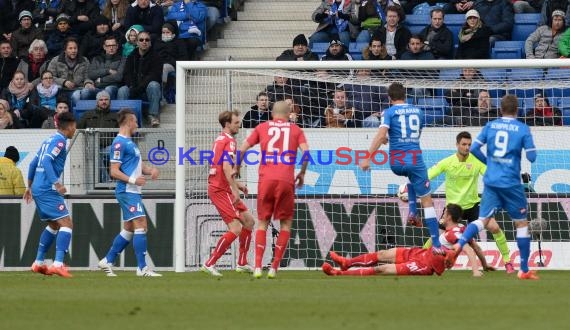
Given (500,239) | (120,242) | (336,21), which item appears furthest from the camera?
(336,21)

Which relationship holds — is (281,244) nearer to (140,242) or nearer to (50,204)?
(140,242)

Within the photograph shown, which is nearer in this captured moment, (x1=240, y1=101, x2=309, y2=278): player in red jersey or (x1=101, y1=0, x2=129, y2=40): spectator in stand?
(x1=240, y1=101, x2=309, y2=278): player in red jersey

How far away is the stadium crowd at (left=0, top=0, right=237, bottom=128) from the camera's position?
24609mm

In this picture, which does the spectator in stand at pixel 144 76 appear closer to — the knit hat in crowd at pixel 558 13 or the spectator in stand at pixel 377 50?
the spectator in stand at pixel 377 50

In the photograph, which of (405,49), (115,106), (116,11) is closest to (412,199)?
(405,49)

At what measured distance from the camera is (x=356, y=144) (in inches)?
808

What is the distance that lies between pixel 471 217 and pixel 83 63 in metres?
9.63

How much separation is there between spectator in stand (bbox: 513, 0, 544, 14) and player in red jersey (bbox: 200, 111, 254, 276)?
8869 mm

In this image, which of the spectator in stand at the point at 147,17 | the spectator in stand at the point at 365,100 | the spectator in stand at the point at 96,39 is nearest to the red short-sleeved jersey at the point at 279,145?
the spectator in stand at the point at 365,100

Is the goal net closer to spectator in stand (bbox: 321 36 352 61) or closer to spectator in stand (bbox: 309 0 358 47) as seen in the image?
spectator in stand (bbox: 321 36 352 61)

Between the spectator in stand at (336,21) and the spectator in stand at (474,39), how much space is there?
8.19 ft

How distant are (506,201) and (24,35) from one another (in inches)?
572

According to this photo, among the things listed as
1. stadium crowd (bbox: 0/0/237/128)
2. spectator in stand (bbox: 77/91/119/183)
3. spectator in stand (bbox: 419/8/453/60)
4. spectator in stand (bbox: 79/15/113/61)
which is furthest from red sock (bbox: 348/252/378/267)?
spectator in stand (bbox: 79/15/113/61)

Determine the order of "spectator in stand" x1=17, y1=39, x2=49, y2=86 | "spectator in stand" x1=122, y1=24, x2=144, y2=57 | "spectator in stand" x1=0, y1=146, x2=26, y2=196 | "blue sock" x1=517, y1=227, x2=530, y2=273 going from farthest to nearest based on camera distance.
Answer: "spectator in stand" x1=17, y1=39, x2=49, y2=86
"spectator in stand" x1=122, y1=24, x2=144, y2=57
"spectator in stand" x1=0, y1=146, x2=26, y2=196
"blue sock" x1=517, y1=227, x2=530, y2=273
